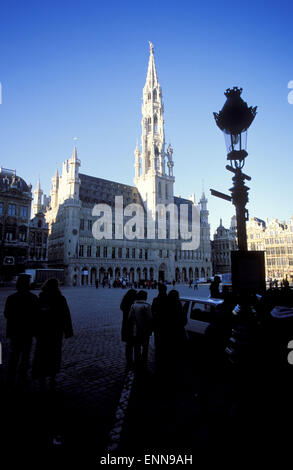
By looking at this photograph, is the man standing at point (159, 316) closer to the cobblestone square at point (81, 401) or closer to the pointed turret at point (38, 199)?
the cobblestone square at point (81, 401)

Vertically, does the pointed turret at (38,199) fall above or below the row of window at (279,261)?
above

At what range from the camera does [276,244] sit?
67.6 meters

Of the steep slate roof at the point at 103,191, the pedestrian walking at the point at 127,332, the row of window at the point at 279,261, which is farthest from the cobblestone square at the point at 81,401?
the row of window at the point at 279,261

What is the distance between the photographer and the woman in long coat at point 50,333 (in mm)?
4008

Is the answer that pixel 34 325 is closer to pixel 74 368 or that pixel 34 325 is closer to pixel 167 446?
pixel 74 368

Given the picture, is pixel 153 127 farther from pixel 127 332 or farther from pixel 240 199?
pixel 127 332

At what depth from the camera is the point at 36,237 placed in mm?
47375

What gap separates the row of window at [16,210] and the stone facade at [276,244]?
2142 inches

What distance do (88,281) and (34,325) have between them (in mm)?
49233

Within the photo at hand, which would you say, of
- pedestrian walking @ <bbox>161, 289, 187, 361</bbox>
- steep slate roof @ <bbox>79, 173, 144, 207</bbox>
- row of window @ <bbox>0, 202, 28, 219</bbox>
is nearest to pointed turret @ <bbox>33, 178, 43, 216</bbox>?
steep slate roof @ <bbox>79, 173, 144, 207</bbox>

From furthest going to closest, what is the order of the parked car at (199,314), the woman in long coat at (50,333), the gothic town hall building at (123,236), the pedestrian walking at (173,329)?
1. the gothic town hall building at (123,236)
2. the parked car at (199,314)
3. the pedestrian walking at (173,329)
4. the woman in long coat at (50,333)

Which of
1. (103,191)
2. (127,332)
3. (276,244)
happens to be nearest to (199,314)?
(127,332)

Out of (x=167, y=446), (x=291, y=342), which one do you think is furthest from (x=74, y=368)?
(x=291, y=342)

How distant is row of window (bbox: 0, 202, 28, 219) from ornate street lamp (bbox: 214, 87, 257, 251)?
137 ft
